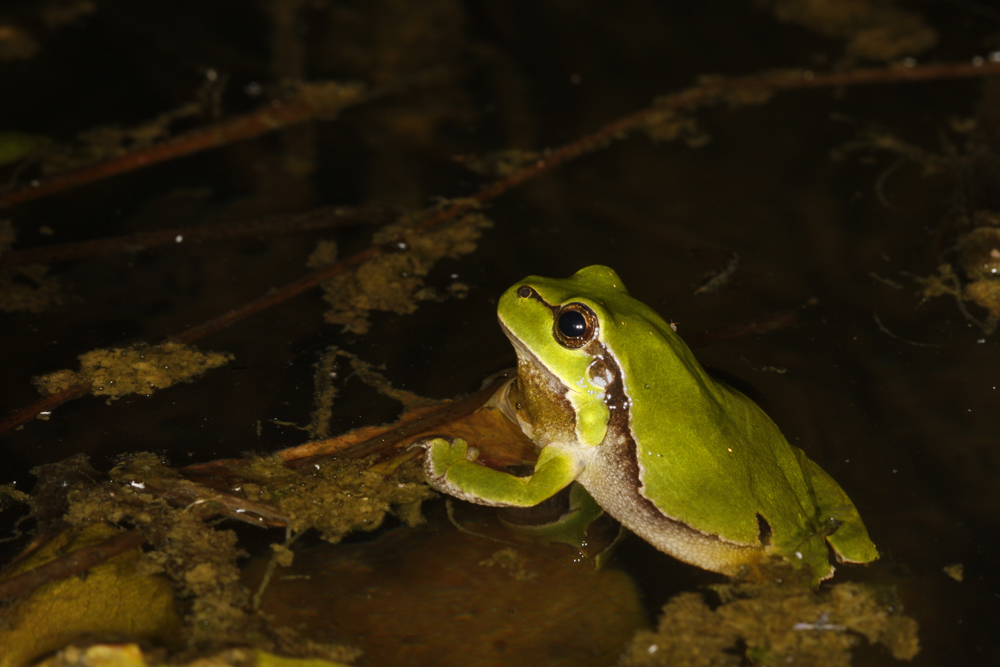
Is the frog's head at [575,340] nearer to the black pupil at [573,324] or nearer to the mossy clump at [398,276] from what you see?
the black pupil at [573,324]

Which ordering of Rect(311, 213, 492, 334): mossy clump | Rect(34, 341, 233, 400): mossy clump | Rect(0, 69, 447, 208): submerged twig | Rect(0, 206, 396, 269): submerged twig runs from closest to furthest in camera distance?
Rect(34, 341, 233, 400): mossy clump → Rect(311, 213, 492, 334): mossy clump → Rect(0, 206, 396, 269): submerged twig → Rect(0, 69, 447, 208): submerged twig

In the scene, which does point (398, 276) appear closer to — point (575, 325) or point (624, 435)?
point (575, 325)

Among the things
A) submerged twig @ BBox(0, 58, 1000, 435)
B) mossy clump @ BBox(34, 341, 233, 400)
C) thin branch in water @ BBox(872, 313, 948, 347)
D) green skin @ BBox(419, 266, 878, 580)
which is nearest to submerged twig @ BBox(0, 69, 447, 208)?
submerged twig @ BBox(0, 58, 1000, 435)

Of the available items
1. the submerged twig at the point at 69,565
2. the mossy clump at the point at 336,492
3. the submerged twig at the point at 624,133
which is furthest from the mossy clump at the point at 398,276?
the submerged twig at the point at 69,565

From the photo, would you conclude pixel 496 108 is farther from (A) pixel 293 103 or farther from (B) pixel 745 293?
(B) pixel 745 293

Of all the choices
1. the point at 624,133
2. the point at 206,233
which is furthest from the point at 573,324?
the point at 624,133

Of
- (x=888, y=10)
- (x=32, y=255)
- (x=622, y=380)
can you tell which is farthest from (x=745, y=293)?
(x=888, y=10)

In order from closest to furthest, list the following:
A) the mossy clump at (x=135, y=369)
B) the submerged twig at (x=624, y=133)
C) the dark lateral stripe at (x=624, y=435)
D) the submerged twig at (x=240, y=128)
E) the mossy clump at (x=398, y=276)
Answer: the dark lateral stripe at (x=624, y=435) → the mossy clump at (x=135, y=369) → the submerged twig at (x=624, y=133) → the mossy clump at (x=398, y=276) → the submerged twig at (x=240, y=128)

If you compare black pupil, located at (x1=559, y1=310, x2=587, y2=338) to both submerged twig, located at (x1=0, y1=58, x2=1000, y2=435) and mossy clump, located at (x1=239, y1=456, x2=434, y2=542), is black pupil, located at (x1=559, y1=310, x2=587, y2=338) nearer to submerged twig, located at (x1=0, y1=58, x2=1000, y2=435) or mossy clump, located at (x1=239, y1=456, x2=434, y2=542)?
mossy clump, located at (x1=239, y1=456, x2=434, y2=542)
